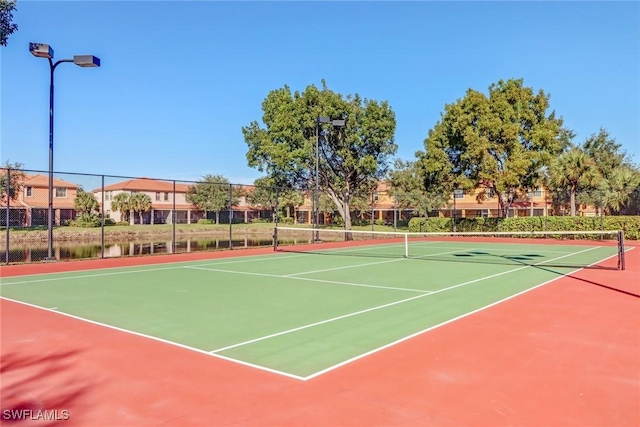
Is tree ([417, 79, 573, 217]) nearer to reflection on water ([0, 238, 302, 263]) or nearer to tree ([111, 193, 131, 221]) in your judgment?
reflection on water ([0, 238, 302, 263])

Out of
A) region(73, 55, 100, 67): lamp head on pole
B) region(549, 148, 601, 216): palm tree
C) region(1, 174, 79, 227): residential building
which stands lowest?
region(1, 174, 79, 227): residential building

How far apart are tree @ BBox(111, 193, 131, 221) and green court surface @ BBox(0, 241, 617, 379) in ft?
148

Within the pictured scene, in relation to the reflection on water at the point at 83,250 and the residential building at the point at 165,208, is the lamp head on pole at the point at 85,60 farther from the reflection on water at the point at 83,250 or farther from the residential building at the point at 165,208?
the residential building at the point at 165,208

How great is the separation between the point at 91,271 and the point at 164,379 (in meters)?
10.5

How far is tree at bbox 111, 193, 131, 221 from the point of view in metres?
56.8

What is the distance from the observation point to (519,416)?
3.85 meters

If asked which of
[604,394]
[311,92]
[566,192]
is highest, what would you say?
[311,92]

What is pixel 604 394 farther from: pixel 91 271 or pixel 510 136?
pixel 510 136

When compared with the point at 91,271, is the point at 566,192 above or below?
above

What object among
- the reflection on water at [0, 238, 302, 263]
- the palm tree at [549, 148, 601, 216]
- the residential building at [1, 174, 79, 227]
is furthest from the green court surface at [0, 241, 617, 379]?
the palm tree at [549, 148, 601, 216]

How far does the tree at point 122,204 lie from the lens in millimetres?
56781

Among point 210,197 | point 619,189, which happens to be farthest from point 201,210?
point 619,189

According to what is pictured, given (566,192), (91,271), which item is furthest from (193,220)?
(91,271)

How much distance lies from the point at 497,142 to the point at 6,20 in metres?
27.9
